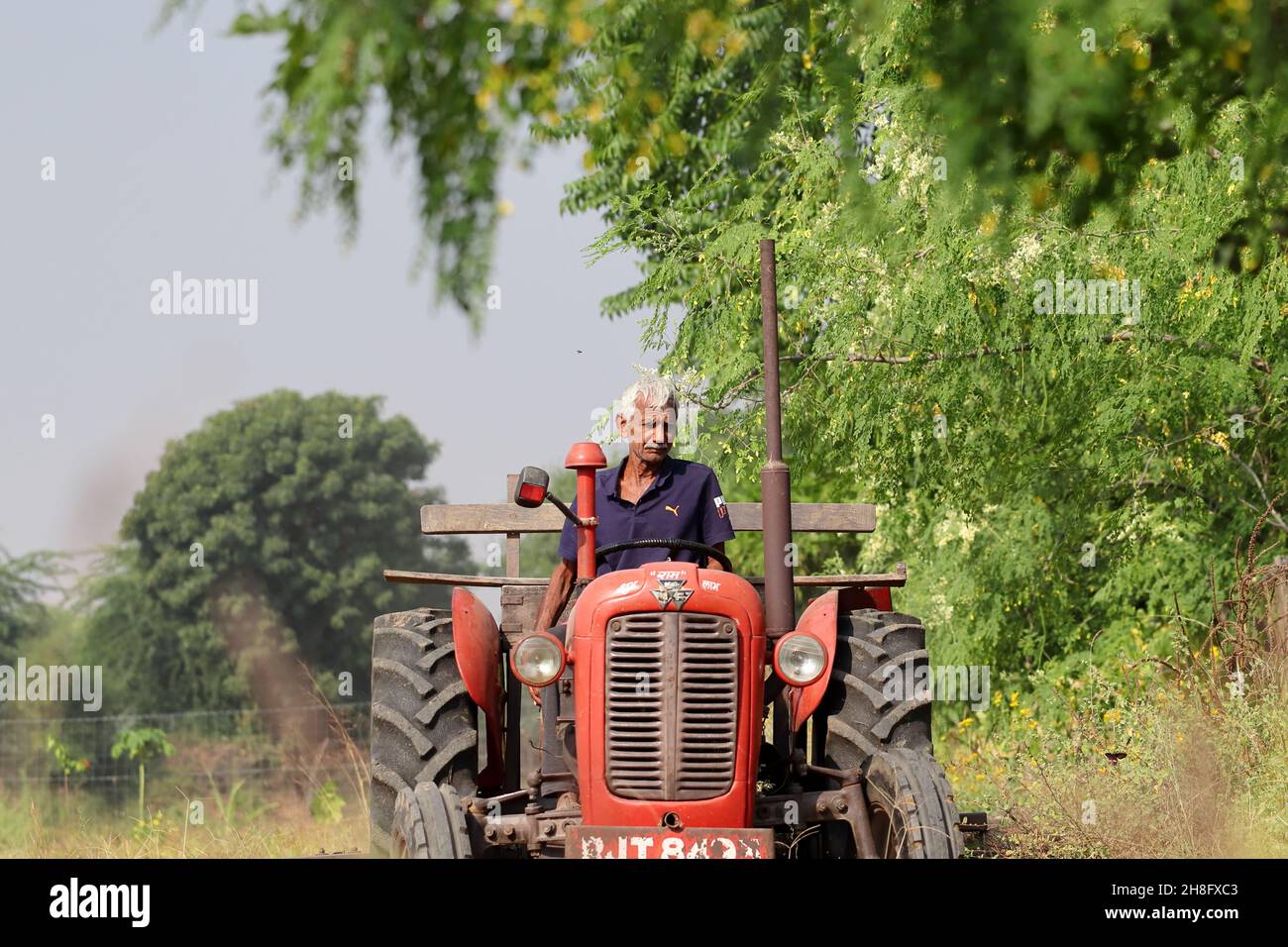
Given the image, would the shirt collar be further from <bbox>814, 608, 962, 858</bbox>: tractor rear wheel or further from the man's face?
<bbox>814, 608, 962, 858</bbox>: tractor rear wheel

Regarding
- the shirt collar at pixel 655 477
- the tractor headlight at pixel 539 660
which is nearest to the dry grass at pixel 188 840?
the shirt collar at pixel 655 477

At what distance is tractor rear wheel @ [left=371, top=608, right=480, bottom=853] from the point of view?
5891 mm

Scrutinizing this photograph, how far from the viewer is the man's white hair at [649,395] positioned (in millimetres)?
6402

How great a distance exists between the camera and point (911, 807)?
17.6ft

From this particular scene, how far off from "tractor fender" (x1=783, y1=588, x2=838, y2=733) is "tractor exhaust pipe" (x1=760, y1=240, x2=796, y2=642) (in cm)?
8

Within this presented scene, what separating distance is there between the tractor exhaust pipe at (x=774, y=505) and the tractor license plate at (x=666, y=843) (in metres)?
0.80

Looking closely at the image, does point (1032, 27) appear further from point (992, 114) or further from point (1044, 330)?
point (1044, 330)

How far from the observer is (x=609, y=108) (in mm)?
5496

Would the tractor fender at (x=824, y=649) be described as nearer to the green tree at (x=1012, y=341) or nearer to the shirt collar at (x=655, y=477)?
the shirt collar at (x=655, y=477)

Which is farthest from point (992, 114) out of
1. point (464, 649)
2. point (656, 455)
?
point (464, 649)

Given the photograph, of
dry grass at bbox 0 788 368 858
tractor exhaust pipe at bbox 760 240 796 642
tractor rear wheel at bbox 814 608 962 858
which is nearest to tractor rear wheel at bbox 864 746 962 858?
tractor rear wheel at bbox 814 608 962 858

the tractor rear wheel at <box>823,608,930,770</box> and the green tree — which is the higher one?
the green tree

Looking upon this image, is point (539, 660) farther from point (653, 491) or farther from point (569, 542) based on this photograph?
point (653, 491)
